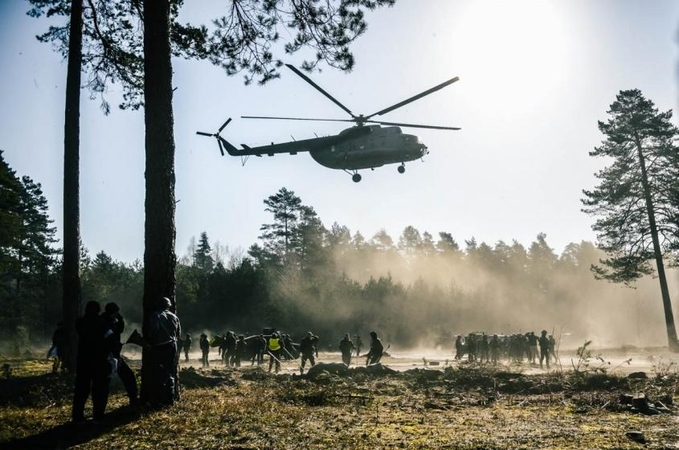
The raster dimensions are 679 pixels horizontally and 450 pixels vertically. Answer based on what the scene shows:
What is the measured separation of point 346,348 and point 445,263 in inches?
2875

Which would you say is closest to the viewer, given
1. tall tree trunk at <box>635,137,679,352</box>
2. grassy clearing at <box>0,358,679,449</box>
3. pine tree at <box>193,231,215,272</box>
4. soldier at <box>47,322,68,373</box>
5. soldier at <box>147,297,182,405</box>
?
grassy clearing at <box>0,358,679,449</box>

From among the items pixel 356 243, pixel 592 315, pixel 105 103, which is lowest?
pixel 592 315

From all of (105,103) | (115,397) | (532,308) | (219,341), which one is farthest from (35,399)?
(532,308)

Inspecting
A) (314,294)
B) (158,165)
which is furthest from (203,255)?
(158,165)

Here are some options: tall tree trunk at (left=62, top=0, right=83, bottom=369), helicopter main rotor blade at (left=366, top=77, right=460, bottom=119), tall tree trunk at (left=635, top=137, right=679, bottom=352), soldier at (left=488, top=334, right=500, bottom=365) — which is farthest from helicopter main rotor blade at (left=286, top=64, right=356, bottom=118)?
tall tree trunk at (left=635, top=137, right=679, bottom=352)

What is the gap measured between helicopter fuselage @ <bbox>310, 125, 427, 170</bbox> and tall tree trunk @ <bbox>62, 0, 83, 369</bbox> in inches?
465

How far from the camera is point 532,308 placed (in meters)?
67.9

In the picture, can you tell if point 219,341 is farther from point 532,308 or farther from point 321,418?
point 532,308

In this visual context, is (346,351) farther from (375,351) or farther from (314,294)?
(314,294)

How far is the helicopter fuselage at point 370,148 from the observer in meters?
22.3

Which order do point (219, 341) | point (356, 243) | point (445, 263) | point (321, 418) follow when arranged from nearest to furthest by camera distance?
1. point (321, 418)
2. point (219, 341)
3. point (445, 263)
4. point (356, 243)

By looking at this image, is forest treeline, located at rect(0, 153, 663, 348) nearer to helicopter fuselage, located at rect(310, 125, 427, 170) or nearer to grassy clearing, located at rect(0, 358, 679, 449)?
helicopter fuselage, located at rect(310, 125, 427, 170)

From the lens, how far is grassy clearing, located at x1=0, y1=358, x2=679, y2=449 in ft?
15.9

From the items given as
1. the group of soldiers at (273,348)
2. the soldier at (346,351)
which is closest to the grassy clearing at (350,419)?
the group of soldiers at (273,348)
